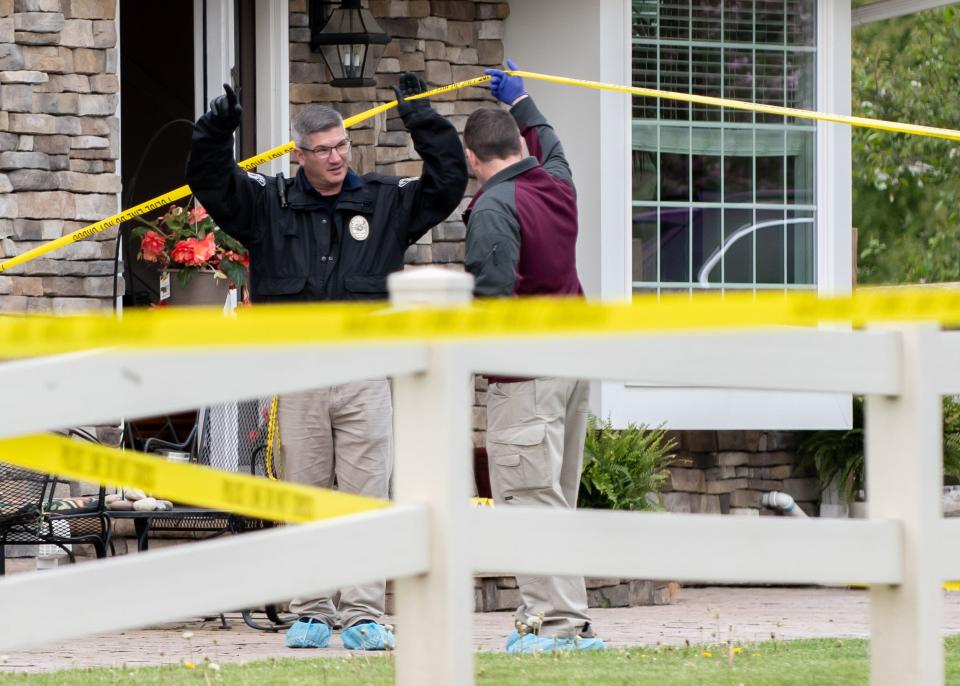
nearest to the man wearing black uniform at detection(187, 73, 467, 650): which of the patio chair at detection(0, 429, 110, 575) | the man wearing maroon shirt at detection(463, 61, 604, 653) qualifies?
the man wearing maroon shirt at detection(463, 61, 604, 653)

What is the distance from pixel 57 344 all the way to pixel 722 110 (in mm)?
7002

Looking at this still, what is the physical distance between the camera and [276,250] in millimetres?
5961

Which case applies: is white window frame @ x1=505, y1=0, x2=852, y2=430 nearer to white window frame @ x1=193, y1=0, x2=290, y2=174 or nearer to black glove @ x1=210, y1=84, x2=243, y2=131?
white window frame @ x1=193, y1=0, x2=290, y2=174

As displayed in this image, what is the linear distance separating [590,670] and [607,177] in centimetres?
445

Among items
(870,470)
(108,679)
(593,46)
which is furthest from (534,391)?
(593,46)

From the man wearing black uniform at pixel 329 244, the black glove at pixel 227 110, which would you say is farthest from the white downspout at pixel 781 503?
the black glove at pixel 227 110

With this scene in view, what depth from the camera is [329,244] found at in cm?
596

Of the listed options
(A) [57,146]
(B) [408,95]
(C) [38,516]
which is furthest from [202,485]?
(A) [57,146]

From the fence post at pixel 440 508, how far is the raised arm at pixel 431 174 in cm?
318

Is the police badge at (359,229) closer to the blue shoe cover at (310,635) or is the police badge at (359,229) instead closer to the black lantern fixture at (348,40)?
the blue shoe cover at (310,635)

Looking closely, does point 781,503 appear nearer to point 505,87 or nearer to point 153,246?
point 505,87

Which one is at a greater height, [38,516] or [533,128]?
[533,128]

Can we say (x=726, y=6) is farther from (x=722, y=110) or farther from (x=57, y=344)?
(x=57, y=344)

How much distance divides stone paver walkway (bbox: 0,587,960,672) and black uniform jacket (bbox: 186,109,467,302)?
4.23 feet
